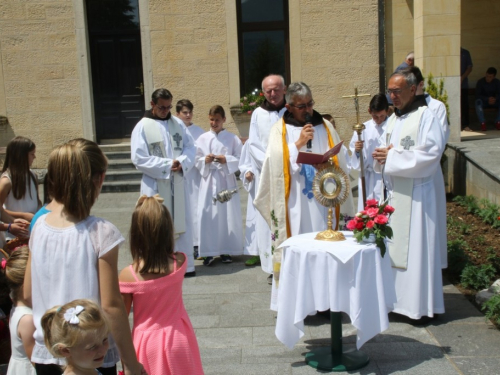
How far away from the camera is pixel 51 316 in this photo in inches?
99.9

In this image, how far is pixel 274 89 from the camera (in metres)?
6.64

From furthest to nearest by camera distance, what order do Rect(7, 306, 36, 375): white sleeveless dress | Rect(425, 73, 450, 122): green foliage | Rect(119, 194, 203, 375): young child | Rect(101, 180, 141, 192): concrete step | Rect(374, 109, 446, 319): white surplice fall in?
Rect(101, 180, 141, 192): concrete step → Rect(425, 73, 450, 122): green foliage → Rect(374, 109, 446, 319): white surplice → Rect(7, 306, 36, 375): white sleeveless dress → Rect(119, 194, 203, 375): young child

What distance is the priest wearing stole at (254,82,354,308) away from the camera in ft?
17.7

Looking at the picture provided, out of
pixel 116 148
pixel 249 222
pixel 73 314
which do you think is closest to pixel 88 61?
pixel 116 148

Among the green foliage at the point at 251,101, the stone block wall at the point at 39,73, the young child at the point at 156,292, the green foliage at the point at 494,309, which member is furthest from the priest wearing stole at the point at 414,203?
the stone block wall at the point at 39,73

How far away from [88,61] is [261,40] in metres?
3.49

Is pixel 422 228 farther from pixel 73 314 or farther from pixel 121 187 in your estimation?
pixel 121 187

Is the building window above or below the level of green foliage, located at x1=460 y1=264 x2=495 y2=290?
above

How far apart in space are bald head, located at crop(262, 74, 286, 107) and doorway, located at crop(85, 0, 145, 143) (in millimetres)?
6730

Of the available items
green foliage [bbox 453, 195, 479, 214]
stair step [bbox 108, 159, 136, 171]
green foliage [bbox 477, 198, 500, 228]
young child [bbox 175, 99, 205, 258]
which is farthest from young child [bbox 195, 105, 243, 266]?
stair step [bbox 108, 159, 136, 171]

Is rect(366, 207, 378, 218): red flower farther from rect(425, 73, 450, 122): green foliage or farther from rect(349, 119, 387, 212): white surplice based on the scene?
rect(425, 73, 450, 122): green foliage

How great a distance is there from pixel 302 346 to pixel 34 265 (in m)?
2.59

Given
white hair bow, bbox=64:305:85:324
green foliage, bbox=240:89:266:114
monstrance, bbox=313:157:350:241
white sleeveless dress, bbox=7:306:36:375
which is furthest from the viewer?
green foliage, bbox=240:89:266:114

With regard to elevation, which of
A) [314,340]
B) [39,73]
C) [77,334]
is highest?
[39,73]
